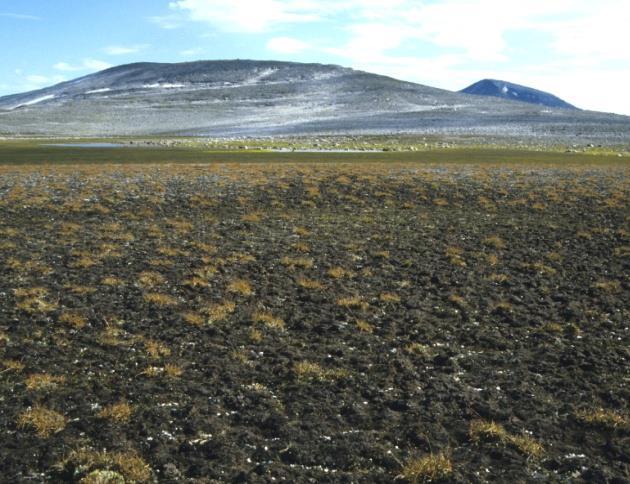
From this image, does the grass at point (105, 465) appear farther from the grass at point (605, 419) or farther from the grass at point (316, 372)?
the grass at point (605, 419)

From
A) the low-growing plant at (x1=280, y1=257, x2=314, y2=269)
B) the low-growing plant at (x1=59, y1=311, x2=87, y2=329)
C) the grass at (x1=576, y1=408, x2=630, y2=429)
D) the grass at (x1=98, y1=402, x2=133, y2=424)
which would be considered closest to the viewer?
the grass at (x1=98, y1=402, x2=133, y2=424)

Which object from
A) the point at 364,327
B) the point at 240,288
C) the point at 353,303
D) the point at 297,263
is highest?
the point at 297,263

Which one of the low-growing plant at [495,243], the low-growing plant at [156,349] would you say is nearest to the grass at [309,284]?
the low-growing plant at [156,349]

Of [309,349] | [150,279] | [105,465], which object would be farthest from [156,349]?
[150,279]

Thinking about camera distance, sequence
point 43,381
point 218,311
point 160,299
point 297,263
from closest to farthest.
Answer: point 43,381 < point 218,311 < point 160,299 < point 297,263

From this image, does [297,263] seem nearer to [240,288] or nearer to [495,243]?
[240,288]

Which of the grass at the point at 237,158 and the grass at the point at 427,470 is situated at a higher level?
the grass at the point at 237,158

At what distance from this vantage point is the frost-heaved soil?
9875 millimetres

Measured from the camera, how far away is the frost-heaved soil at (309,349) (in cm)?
988

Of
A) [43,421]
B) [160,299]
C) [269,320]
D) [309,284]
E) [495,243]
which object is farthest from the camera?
[495,243]

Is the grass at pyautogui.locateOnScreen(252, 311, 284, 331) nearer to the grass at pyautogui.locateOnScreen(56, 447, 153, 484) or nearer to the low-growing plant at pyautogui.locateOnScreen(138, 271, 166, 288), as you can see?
the low-growing plant at pyautogui.locateOnScreen(138, 271, 166, 288)

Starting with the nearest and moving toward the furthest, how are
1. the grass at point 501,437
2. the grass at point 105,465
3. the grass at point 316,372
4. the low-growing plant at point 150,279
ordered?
1. the grass at point 105,465
2. the grass at point 501,437
3. the grass at point 316,372
4. the low-growing plant at point 150,279

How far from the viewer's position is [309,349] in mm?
14547

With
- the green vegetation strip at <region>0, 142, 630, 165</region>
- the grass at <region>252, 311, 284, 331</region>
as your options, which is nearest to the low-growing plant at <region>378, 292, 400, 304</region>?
the grass at <region>252, 311, 284, 331</region>
